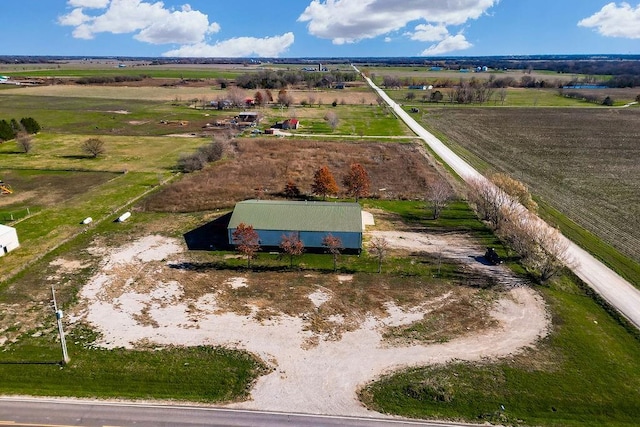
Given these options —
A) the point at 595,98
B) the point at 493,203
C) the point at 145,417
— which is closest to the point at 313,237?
the point at 493,203

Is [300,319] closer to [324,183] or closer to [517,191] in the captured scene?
[324,183]

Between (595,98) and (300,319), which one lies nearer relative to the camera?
(300,319)

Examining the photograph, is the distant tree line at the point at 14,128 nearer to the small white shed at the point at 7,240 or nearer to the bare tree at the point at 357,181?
the small white shed at the point at 7,240

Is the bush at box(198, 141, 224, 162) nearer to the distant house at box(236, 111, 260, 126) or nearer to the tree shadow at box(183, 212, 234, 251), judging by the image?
the tree shadow at box(183, 212, 234, 251)

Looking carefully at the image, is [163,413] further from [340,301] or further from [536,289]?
[536,289]

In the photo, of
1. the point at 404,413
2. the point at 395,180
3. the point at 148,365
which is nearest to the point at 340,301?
the point at 404,413

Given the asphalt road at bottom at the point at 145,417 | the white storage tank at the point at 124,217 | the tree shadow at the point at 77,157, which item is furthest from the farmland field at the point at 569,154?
the tree shadow at the point at 77,157
